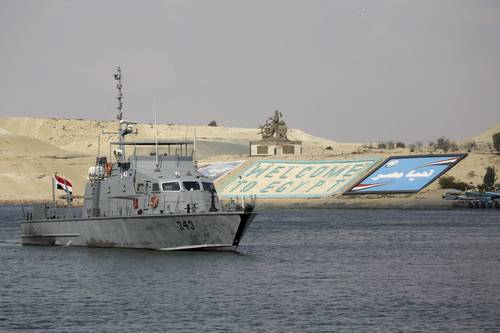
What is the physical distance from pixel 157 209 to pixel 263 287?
12475 mm

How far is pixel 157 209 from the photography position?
173ft

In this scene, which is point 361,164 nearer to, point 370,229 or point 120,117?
point 370,229

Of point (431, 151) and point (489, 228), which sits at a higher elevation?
point (431, 151)

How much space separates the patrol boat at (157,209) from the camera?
51688 millimetres

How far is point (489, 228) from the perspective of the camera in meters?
78.9

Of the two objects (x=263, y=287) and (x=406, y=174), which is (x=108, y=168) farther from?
(x=406, y=174)

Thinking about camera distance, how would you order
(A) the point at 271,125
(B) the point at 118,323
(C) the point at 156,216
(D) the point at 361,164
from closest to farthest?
(B) the point at 118,323 → (C) the point at 156,216 → (D) the point at 361,164 → (A) the point at 271,125

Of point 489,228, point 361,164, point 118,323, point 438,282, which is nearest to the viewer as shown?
point 118,323

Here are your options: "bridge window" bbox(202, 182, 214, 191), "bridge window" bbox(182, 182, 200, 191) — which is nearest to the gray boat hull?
"bridge window" bbox(182, 182, 200, 191)

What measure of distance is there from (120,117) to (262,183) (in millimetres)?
77437

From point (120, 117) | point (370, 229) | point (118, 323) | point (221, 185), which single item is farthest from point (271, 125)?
point (118, 323)

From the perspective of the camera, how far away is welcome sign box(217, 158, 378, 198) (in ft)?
425

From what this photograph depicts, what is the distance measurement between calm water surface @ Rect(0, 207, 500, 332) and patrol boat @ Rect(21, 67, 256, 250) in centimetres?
95

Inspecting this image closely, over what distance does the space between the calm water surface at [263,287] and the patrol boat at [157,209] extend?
37.4 inches
